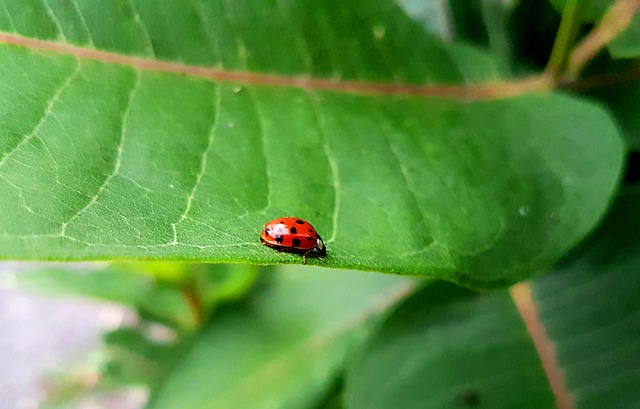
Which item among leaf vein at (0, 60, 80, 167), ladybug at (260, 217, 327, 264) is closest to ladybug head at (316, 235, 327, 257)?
ladybug at (260, 217, 327, 264)

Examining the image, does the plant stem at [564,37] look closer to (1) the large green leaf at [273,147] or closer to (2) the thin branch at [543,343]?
(1) the large green leaf at [273,147]

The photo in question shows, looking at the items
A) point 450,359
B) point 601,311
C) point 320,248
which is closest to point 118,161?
point 320,248

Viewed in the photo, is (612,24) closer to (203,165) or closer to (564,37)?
(564,37)

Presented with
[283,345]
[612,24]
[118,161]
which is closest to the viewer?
[118,161]

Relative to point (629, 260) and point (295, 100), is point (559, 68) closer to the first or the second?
point (629, 260)

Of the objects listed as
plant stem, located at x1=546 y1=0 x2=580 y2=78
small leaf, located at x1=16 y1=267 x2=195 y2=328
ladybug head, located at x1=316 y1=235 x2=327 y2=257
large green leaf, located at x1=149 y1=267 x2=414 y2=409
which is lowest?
ladybug head, located at x1=316 y1=235 x2=327 y2=257

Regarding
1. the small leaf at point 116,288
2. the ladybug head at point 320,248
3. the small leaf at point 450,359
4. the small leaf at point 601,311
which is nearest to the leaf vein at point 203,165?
the ladybug head at point 320,248

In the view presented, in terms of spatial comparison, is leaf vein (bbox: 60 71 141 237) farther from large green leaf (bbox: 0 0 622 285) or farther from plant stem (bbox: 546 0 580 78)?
plant stem (bbox: 546 0 580 78)
